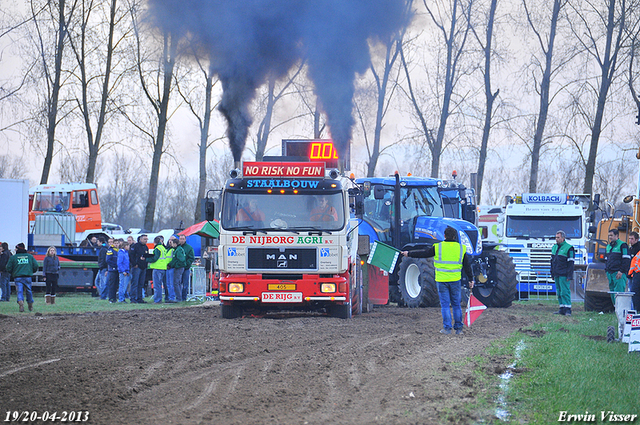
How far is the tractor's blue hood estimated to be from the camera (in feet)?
57.6

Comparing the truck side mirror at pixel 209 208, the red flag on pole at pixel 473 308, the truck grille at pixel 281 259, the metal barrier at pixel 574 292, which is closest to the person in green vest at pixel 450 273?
the red flag on pole at pixel 473 308

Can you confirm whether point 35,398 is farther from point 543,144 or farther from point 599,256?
point 543,144

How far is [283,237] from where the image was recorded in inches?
A: 546

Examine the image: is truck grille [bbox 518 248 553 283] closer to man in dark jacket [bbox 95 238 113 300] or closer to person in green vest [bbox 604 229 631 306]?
person in green vest [bbox 604 229 631 306]

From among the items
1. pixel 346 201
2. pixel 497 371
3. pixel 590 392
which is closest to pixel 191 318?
pixel 346 201

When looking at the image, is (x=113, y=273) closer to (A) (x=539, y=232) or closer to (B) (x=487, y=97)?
(A) (x=539, y=232)

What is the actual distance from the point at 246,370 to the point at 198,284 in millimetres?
15028

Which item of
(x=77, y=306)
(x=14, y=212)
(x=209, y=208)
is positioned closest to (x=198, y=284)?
(x=77, y=306)

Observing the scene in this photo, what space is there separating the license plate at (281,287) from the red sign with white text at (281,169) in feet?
6.84

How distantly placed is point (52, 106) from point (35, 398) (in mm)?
29297

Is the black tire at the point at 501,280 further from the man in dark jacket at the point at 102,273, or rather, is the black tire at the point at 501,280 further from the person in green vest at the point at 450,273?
the man in dark jacket at the point at 102,273

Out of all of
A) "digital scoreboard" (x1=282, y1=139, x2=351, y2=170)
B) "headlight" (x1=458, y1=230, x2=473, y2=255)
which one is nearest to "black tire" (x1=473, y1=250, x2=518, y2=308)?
"headlight" (x1=458, y1=230, x2=473, y2=255)

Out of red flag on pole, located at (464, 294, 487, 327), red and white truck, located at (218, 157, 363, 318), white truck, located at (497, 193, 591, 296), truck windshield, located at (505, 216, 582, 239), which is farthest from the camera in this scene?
truck windshield, located at (505, 216, 582, 239)

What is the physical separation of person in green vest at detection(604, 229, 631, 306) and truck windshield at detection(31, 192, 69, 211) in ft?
76.8
